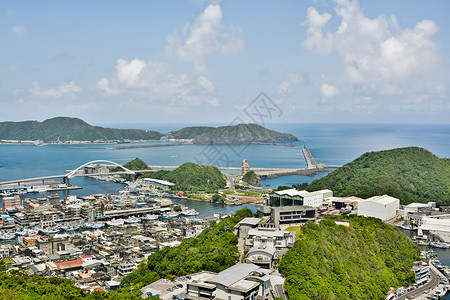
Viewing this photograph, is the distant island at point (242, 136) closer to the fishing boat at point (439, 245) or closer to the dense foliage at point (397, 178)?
the dense foliage at point (397, 178)

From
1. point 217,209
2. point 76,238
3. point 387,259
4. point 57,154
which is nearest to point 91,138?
point 57,154

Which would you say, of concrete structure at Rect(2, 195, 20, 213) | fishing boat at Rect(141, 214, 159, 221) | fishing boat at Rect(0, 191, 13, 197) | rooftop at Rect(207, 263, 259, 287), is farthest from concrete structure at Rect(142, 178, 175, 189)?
rooftop at Rect(207, 263, 259, 287)

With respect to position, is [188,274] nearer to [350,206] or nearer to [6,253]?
[6,253]

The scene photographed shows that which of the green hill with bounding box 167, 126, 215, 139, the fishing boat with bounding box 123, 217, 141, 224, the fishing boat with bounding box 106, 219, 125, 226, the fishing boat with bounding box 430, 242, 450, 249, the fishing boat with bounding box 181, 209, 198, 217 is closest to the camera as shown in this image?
the fishing boat with bounding box 430, 242, 450, 249

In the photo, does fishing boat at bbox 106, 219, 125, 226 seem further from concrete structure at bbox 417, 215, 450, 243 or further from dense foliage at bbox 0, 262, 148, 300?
concrete structure at bbox 417, 215, 450, 243

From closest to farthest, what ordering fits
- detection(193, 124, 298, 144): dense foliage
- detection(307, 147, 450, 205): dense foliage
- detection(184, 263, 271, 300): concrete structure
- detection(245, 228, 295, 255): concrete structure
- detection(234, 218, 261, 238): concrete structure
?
detection(184, 263, 271, 300): concrete structure → detection(245, 228, 295, 255): concrete structure → detection(234, 218, 261, 238): concrete structure → detection(307, 147, 450, 205): dense foliage → detection(193, 124, 298, 144): dense foliage

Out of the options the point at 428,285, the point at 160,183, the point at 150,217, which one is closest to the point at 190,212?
the point at 150,217
